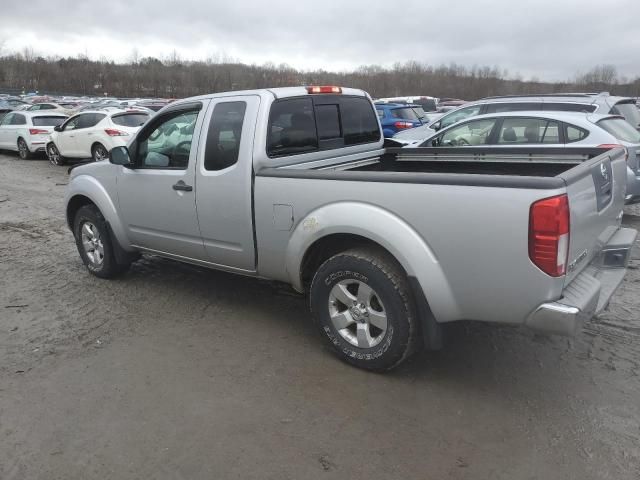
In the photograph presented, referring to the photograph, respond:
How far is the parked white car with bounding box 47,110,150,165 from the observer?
13344 millimetres

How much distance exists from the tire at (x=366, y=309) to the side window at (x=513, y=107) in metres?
6.88

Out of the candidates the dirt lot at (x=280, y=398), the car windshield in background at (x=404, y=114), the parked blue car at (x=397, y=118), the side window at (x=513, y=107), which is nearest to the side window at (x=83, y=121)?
the parked blue car at (x=397, y=118)

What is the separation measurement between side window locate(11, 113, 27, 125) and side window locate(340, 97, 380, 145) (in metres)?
15.7

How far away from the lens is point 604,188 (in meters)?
3.25

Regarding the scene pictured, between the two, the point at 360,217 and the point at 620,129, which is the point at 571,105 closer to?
the point at 620,129

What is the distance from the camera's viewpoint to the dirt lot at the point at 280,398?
8.77 feet

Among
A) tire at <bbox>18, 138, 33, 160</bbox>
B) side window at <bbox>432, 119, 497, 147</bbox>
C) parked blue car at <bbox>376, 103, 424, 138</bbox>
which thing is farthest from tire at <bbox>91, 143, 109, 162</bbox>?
side window at <bbox>432, 119, 497, 147</bbox>

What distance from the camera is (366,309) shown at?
3410mm

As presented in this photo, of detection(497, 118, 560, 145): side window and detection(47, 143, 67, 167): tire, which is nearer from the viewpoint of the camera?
detection(497, 118, 560, 145): side window

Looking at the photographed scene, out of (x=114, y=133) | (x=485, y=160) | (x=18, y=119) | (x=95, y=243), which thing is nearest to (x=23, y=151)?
(x=18, y=119)

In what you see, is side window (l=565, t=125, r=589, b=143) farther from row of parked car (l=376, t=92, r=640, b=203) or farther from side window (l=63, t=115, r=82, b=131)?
side window (l=63, t=115, r=82, b=131)

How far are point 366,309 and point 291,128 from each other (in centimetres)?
162

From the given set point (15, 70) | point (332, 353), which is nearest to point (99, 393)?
point (332, 353)

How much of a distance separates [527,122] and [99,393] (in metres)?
6.74
